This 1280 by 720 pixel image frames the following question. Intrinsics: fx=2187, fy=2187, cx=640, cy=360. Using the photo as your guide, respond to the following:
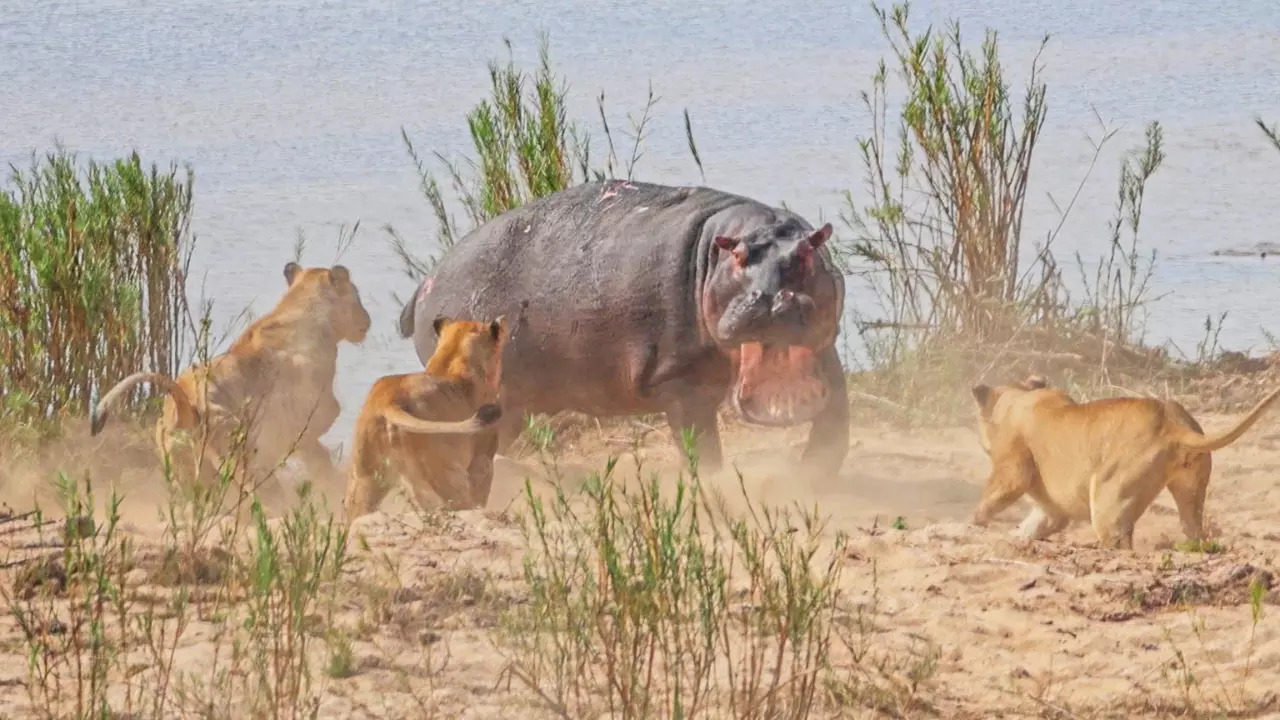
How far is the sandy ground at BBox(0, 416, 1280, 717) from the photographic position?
5457 mm

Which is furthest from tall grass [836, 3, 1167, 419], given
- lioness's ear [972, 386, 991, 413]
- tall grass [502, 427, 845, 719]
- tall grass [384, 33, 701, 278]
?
tall grass [502, 427, 845, 719]

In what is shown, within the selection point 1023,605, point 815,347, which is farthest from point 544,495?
point 1023,605

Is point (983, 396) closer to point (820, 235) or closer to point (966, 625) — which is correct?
point (820, 235)

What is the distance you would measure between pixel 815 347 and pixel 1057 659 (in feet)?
11.9

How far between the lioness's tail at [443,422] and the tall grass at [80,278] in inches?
105

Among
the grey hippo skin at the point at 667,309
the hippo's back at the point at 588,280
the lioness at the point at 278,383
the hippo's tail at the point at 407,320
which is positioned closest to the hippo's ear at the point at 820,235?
the grey hippo skin at the point at 667,309

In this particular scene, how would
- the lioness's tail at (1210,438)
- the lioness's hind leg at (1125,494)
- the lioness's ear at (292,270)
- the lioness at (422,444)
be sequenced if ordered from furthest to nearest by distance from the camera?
the lioness's ear at (292,270), the lioness at (422,444), the lioness's hind leg at (1125,494), the lioness's tail at (1210,438)

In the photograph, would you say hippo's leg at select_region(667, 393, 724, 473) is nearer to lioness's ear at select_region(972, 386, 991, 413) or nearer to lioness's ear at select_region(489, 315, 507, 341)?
lioness's ear at select_region(489, 315, 507, 341)

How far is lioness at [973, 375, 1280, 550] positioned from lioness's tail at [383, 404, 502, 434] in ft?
6.29

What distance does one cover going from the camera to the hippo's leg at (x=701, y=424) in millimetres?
9445

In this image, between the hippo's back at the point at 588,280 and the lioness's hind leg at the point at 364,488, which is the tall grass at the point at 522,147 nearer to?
the hippo's back at the point at 588,280

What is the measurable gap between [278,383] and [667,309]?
5.54 ft

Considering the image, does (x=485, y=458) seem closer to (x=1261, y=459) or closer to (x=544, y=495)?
(x=544, y=495)

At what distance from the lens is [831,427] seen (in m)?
9.70
